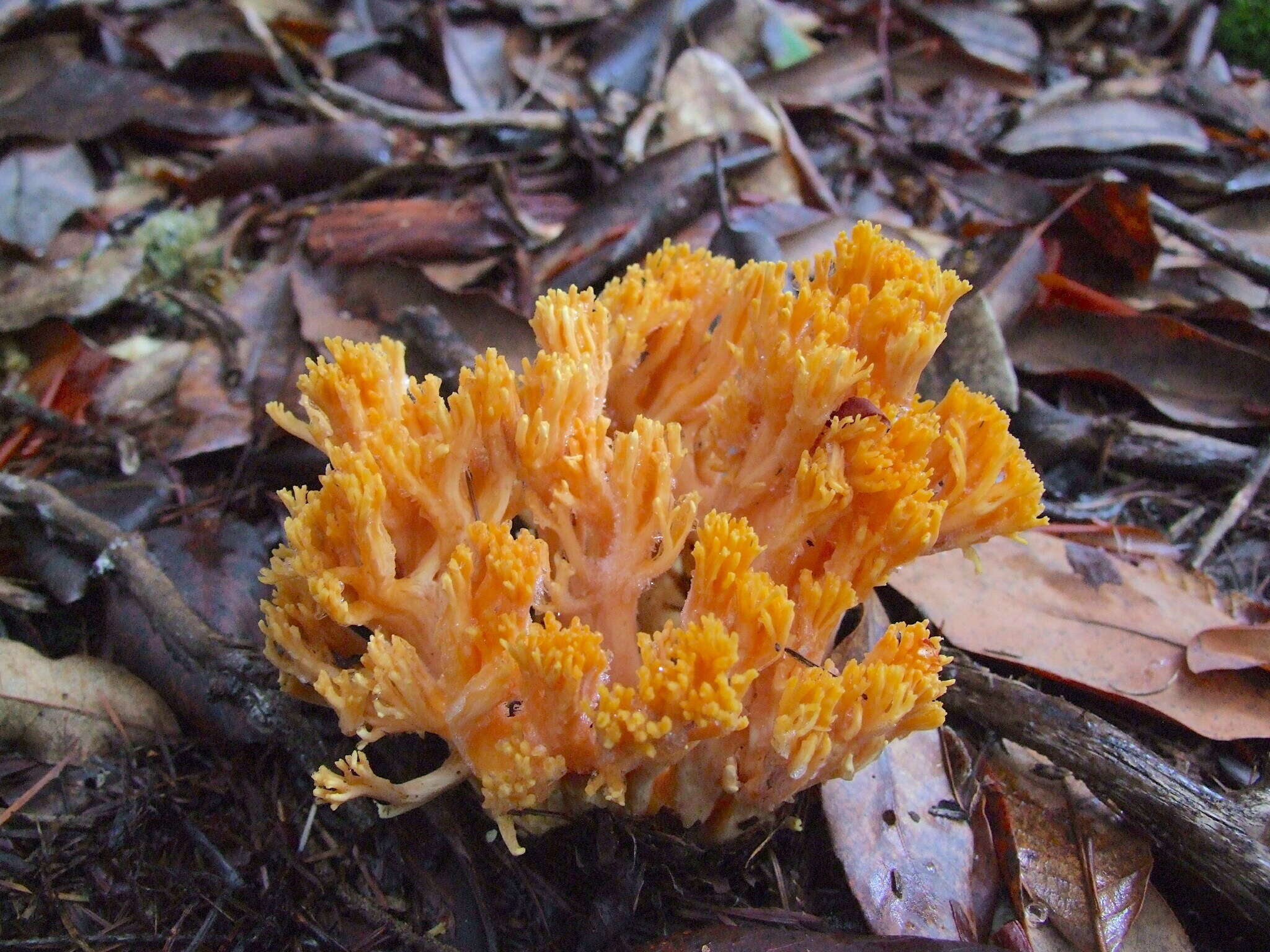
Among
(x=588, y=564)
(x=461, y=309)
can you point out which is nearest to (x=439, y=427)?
(x=588, y=564)

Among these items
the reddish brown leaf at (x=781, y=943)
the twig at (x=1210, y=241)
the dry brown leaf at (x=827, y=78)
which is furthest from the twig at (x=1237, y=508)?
the dry brown leaf at (x=827, y=78)

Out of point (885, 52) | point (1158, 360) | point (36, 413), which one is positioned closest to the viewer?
point (36, 413)

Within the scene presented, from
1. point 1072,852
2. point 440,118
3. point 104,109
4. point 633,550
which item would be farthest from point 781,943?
point 104,109

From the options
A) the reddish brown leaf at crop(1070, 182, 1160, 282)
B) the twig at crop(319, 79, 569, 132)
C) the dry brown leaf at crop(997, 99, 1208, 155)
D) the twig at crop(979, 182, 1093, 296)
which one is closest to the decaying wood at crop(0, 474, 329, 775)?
the twig at crop(319, 79, 569, 132)

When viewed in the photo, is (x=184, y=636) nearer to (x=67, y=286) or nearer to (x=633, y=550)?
(x=633, y=550)

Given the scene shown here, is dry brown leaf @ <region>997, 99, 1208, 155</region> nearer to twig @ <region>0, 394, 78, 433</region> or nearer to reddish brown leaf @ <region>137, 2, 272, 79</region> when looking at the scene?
reddish brown leaf @ <region>137, 2, 272, 79</region>

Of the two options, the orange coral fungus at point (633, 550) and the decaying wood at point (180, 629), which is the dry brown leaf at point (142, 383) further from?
the orange coral fungus at point (633, 550)

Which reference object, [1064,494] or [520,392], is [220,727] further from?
[1064,494]
